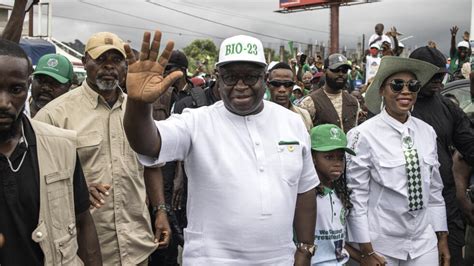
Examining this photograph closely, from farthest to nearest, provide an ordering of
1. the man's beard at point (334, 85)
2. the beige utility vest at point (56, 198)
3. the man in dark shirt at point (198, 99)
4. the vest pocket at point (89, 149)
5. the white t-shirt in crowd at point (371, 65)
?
the white t-shirt in crowd at point (371, 65) → the man's beard at point (334, 85) → the man in dark shirt at point (198, 99) → the vest pocket at point (89, 149) → the beige utility vest at point (56, 198)

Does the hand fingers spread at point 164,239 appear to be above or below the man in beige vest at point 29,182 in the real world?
below

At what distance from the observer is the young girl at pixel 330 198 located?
3.95 metres

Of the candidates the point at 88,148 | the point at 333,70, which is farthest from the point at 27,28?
the point at 88,148

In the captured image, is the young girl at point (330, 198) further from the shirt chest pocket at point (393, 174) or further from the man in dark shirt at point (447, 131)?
the man in dark shirt at point (447, 131)

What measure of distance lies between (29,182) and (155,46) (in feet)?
2.53

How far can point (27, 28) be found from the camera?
30875mm

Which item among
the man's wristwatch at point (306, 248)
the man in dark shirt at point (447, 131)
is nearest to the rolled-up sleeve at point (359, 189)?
the man's wristwatch at point (306, 248)

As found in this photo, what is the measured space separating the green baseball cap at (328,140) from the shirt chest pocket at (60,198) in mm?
1951

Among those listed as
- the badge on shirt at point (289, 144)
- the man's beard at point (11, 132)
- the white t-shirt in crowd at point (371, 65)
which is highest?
the white t-shirt in crowd at point (371, 65)

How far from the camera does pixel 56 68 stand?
4770 mm

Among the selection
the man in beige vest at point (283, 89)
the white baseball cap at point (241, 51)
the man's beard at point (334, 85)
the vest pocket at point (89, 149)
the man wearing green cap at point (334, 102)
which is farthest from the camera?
the man's beard at point (334, 85)

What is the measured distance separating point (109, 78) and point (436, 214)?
2.54 metres

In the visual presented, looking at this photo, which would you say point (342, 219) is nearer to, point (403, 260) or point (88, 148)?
point (403, 260)

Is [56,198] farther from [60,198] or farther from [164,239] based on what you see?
[164,239]
